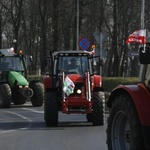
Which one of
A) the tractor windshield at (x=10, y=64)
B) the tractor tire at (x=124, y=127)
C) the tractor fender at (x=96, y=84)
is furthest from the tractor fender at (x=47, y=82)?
the tractor windshield at (x=10, y=64)

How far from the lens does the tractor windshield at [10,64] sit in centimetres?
→ 2417

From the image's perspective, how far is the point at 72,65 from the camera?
16.0 meters

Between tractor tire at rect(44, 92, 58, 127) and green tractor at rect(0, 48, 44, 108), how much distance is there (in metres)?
7.99

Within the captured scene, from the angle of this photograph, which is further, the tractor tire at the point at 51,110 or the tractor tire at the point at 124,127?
the tractor tire at the point at 51,110

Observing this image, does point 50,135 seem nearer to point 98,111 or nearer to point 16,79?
point 98,111

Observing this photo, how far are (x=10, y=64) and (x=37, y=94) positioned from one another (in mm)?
2222

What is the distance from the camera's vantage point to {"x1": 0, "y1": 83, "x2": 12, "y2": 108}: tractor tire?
73.7 feet

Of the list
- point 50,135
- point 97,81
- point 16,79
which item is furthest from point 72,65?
point 16,79

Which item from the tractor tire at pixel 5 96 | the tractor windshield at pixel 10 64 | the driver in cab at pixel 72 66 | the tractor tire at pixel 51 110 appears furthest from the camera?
the tractor windshield at pixel 10 64

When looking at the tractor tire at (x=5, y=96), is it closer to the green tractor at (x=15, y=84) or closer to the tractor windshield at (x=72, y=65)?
the green tractor at (x=15, y=84)

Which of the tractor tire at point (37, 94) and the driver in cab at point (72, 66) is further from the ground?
the driver in cab at point (72, 66)

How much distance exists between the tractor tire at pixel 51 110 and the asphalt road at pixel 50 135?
9.6 inches

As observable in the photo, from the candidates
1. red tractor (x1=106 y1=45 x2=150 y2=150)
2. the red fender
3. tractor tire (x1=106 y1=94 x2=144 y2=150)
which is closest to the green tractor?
the red fender

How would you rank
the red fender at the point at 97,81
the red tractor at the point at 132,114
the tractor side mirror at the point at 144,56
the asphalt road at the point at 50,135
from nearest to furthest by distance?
the tractor side mirror at the point at 144,56
the red tractor at the point at 132,114
the asphalt road at the point at 50,135
the red fender at the point at 97,81
